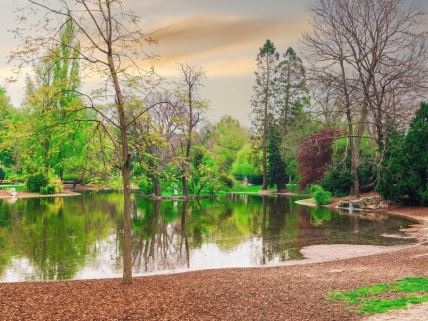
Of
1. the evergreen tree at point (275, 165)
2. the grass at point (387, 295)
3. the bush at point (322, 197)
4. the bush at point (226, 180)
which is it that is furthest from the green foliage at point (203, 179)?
the grass at point (387, 295)

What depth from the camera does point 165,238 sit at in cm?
2280

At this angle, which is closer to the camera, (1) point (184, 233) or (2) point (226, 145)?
(1) point (184, 233)

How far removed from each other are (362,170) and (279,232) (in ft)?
63.8

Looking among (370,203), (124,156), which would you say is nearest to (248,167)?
(370,203)

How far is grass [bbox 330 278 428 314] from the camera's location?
9.11 meters

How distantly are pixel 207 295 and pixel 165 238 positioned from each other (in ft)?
41.5

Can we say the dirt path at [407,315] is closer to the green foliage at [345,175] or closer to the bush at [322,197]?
the green foliage at [345,175]

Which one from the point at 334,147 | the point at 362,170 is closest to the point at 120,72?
the point at 362,170

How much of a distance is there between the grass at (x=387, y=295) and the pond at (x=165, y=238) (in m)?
6.33

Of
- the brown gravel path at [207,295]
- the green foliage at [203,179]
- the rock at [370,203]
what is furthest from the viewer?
the green foliage at [203,179]

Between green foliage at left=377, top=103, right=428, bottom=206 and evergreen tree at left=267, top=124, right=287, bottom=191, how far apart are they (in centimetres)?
3048

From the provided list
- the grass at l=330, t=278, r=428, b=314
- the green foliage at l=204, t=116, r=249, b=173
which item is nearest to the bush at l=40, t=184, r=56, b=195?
the green foliage at l=204, t=116, r=249, b=173

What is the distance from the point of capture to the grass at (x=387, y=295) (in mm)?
9109

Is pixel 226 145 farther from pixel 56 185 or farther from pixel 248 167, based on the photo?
pixel 56 185
